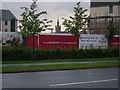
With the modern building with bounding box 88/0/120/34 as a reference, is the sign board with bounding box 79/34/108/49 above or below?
below

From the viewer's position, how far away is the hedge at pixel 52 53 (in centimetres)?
3350

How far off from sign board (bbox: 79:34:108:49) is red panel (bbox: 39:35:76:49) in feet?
4.10

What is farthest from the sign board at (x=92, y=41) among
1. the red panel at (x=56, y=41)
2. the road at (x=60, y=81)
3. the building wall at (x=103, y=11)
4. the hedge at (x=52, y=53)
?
the road at (x=60, y=81)

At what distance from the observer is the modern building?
66.5 meters

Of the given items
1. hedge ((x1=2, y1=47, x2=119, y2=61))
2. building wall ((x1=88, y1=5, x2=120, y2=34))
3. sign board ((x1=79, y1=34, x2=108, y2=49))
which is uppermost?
building wall ((x1=88, y1=5, x2=120, y2=34))

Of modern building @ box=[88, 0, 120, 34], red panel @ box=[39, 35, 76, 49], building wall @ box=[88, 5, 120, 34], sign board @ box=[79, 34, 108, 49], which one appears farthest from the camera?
modern building @ box=[88, 0, 120, 34]

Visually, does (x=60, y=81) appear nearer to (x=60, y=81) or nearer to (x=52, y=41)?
(x=60, y=81)

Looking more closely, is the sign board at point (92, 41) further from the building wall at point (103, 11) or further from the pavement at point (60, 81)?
the pavement at point (60, 81)

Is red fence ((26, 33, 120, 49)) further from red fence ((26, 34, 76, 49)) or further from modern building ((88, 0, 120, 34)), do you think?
modern building ((88, 0, 120, 34))

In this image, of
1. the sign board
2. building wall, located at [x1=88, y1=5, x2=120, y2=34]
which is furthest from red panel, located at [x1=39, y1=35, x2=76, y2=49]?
building wall, located at [x1=88, y1=5, x2=120, y2=34]

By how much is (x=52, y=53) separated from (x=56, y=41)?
33.0 feet

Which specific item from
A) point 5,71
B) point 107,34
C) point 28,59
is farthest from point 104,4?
point 5,71

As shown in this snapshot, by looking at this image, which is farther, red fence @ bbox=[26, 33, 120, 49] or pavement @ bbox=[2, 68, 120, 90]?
red fence @ bbox=[26, 33, 120, 49]

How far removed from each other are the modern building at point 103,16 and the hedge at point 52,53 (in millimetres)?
21064
